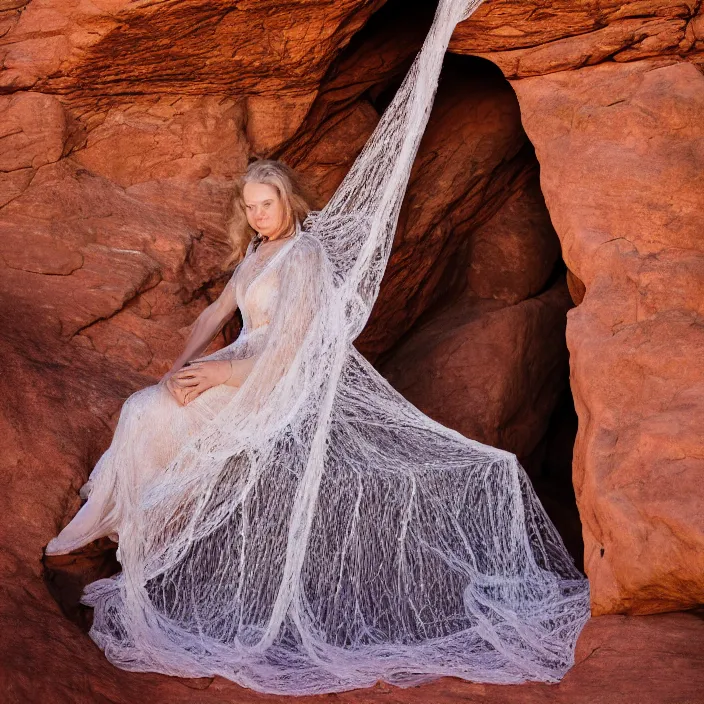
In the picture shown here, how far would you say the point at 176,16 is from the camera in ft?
16.6

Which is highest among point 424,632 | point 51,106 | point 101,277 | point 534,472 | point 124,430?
point 51,106

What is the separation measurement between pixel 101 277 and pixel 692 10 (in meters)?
3.10

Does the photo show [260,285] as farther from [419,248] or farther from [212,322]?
[419,248]

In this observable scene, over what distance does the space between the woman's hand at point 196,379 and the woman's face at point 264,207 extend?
684mm

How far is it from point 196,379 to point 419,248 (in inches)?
91.1

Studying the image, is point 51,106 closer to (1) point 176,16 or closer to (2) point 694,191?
(1) point 176,16

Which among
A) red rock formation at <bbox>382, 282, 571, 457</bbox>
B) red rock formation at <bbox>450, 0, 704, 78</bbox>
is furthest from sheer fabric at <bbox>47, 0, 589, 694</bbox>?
red rock formation at <bbox>382, 282, 571, 457</bbox>

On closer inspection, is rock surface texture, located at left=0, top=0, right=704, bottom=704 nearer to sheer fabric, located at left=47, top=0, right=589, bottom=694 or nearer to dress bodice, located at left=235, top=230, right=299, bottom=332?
sheer fabric, located at left=47, top=0, right=589, bottom=694

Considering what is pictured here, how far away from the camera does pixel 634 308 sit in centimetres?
450

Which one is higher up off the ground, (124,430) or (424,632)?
(124,430)

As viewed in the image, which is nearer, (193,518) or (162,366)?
(193,518)

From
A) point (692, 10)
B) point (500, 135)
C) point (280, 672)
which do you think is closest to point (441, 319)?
point (500, 135)

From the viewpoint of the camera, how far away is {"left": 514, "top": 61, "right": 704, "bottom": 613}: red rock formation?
404 cm

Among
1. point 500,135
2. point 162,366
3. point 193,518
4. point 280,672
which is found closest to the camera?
point 280,672
